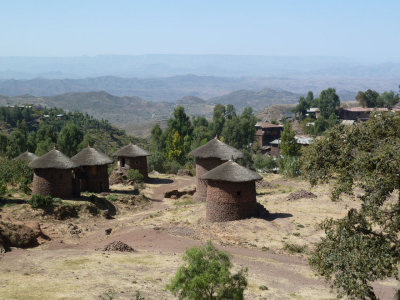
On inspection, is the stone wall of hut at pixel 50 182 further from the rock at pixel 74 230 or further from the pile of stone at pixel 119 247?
the pile of stone at pixel 119 247

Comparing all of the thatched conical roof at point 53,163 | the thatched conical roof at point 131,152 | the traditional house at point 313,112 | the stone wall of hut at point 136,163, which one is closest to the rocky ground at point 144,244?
the thatched conical roof at point 53,163

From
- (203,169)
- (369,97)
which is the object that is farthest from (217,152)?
(369,97)

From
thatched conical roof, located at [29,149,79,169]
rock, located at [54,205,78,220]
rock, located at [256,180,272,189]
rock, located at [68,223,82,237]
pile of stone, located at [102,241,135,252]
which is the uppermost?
thatched conical roof, located at [29,149,79,169]

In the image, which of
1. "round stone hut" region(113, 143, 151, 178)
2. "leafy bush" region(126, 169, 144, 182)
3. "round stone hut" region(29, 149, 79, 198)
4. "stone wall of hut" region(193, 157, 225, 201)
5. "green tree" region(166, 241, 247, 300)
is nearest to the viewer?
"green tree" region(166, 241, 247, 300)

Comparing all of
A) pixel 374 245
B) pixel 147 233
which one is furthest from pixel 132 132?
pixel 374 245

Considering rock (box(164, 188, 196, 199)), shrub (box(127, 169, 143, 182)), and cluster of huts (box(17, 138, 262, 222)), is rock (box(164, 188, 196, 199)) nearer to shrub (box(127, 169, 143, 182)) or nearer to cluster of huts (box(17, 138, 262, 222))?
cluster of huts (box(17, 138, 262, 222))

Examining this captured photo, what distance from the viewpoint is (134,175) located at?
4669 centimetres

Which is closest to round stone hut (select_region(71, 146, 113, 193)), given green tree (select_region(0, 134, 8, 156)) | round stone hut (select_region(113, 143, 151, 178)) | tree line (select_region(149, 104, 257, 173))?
round stone hut (select_region(113, 143, 151, 178))

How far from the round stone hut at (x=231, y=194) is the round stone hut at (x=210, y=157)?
25.5 feet

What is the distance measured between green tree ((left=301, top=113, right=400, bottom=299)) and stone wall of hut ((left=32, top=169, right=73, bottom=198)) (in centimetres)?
2413

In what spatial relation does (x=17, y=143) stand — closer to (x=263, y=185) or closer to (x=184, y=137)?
(x=184, y=137)

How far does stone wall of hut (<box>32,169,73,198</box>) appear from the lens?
35.6 m

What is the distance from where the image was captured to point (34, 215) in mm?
32375

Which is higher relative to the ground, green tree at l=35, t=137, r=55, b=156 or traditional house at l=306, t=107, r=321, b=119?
traditional house at l=306, t=107, r=321, b=119
